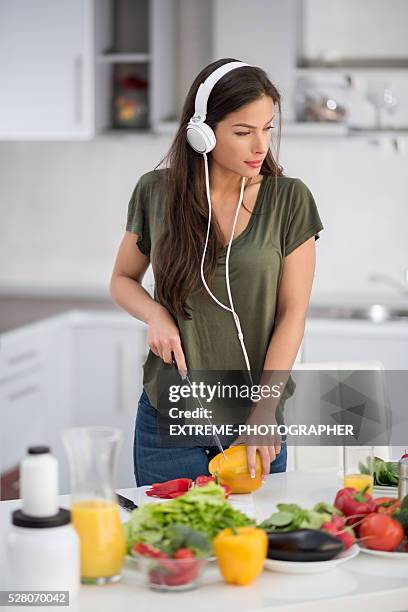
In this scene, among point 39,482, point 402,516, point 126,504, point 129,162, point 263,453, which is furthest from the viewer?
point 129,162

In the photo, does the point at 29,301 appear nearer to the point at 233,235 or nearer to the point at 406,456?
the point at 233,235

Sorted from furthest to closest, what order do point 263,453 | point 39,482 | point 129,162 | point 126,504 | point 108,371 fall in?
point 129,162 → point 108,371 → point 263,453 → point 126,504 → point 39,482

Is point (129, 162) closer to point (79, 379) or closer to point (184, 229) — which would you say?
point (79, 379)

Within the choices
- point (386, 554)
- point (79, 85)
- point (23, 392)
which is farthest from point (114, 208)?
point (386, 554)

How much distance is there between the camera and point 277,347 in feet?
6.86

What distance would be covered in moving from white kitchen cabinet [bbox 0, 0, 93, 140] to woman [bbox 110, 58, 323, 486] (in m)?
1.85

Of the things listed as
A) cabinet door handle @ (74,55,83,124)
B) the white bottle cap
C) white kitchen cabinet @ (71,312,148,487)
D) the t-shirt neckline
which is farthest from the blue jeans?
cabinet door handle @ (74,55,83,124)

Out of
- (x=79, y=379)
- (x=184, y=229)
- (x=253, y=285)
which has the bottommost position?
(x=79, y=379)

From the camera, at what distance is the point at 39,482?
1.33 meters

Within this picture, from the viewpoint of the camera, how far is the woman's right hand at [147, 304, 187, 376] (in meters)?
2.01

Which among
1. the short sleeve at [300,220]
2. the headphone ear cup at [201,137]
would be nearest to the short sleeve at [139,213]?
the headphone ear cup at [201,137]

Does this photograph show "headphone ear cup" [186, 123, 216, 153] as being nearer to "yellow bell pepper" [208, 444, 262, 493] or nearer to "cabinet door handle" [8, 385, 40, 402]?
"yellow bell pepper" [208, 444, 262, 493]

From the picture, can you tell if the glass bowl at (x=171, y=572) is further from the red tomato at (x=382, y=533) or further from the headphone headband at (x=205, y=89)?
the headphone headband at (x=205, y=89)

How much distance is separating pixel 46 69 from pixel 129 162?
64 centimetres
